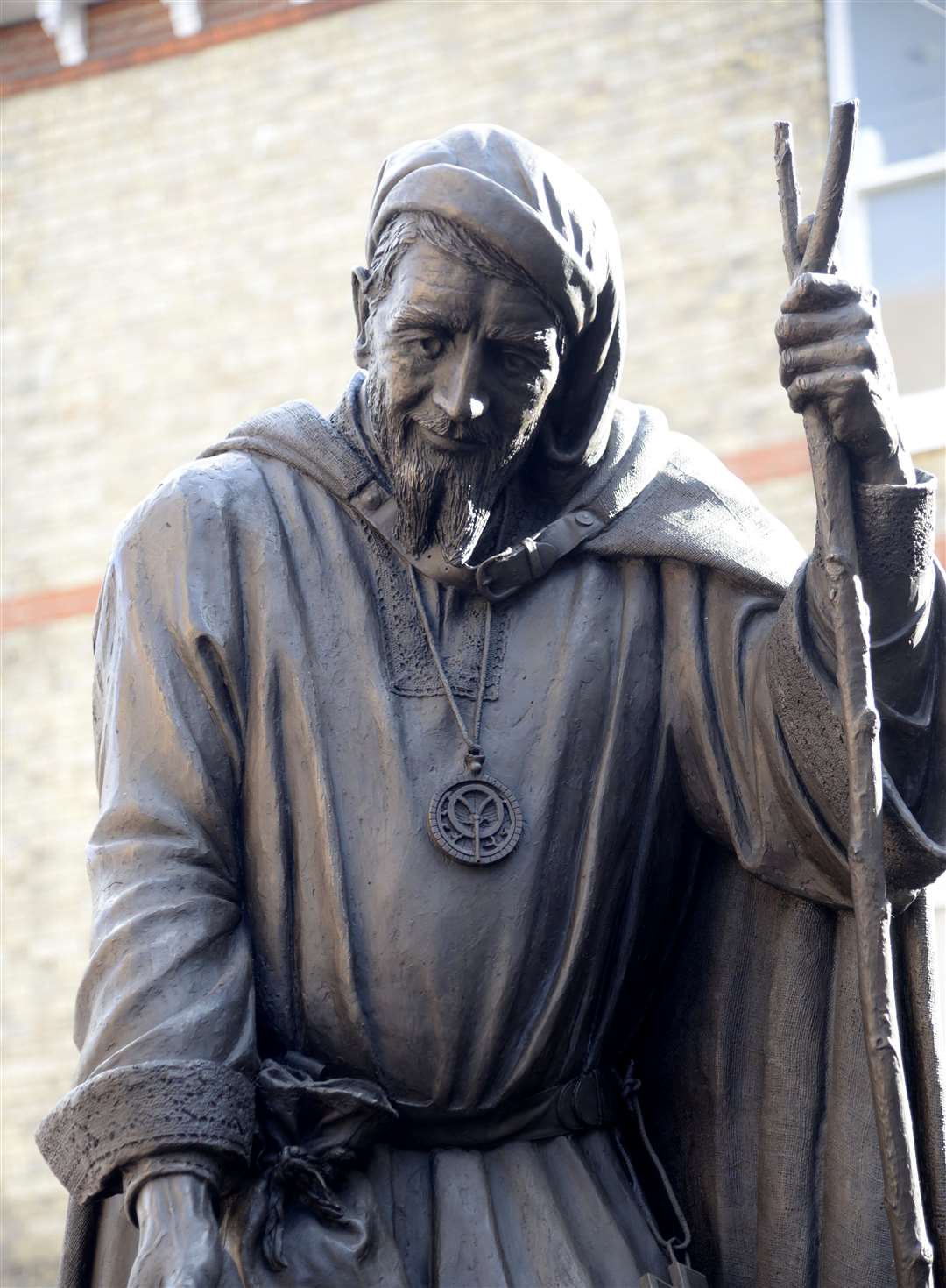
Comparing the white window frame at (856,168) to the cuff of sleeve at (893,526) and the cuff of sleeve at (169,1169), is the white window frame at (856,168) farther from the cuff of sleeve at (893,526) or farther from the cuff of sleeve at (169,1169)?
the cuff of sleeve at (169,1169)

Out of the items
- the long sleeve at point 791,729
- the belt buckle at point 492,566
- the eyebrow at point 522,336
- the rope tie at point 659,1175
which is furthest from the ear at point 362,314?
the rope tie at point 659,1175

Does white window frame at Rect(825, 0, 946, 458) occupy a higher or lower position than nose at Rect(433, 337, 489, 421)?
lower

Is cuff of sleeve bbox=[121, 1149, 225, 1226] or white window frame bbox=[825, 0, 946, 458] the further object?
white window frame bbox=[825, 0, 946, 458]

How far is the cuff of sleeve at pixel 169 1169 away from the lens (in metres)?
3.77

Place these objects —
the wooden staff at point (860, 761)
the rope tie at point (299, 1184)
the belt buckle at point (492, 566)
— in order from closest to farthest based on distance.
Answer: the wooden staff at point (860, 761)
the rope tie at point (299, 1184)
the belt buckle at point (492, 566)

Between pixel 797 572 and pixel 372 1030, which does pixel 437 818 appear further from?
pixel 797 572

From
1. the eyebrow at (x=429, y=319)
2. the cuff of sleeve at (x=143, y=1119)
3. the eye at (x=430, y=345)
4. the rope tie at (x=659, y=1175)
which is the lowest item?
the rope tie at (x=659, y=1175)

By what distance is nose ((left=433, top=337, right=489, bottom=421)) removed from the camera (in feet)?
13.6

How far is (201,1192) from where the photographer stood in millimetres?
A: 3771

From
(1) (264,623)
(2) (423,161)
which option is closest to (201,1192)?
(1) (264,623)

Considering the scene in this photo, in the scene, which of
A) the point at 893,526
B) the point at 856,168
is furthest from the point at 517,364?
the point at 856,168

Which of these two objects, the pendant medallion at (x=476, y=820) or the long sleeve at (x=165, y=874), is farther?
the pendant medallion at (x=476, y=820)

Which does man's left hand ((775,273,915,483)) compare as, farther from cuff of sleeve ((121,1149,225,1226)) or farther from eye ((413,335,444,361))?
cuff of sleeve ((121,1149,225,1226))

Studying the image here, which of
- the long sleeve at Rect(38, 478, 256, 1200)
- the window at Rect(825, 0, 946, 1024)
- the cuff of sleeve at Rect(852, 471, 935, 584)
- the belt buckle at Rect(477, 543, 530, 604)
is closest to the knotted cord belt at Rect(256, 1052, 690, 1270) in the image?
the long sleeve at Rect(38, 478, 256, 1200)
